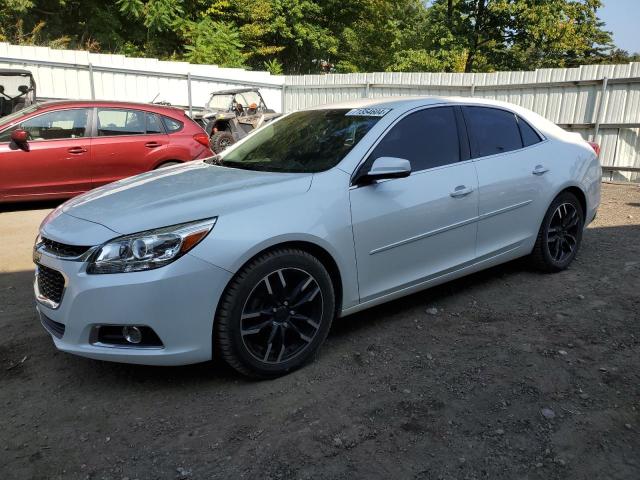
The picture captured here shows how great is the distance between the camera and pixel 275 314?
2.96 m

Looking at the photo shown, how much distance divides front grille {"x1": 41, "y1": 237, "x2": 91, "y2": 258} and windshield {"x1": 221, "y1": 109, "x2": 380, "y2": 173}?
1.28 metres

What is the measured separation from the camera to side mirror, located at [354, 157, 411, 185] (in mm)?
3237

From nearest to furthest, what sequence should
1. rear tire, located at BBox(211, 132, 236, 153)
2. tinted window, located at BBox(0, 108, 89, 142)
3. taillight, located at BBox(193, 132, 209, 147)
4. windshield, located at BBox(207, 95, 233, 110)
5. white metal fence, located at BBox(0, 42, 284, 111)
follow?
tinted window, located at BBox(0, 108, 89, 142) < taillight, located at BBox(193, 132, 209, 147) < rear tire, located at BBox(211, 132, 236, 153) < windshield, located at BBox(207, 95, 233, 110) < white metal fence, located at BBox(0, 42, 284, 111)

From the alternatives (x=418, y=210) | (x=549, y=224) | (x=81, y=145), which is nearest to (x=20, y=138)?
(x=81, y=145)

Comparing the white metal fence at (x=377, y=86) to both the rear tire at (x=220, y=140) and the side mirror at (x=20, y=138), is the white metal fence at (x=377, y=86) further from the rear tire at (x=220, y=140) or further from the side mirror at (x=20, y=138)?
the side mirror at (x=20, y=138)

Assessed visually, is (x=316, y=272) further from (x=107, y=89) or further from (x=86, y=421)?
(x=107, y=89)

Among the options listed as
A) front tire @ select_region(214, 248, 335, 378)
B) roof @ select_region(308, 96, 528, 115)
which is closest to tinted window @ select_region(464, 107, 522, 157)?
roof @ select_region(308, 96, 528, 115)

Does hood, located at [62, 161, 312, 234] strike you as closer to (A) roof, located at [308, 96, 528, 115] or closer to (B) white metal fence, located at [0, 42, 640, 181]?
(A) roof, located at [308, 96, 528, 115]

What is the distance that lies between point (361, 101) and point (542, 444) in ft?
8.94

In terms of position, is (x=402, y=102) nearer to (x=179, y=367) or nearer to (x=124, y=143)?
(x=179, y=367)

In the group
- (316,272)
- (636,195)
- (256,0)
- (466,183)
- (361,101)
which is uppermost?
(256,0)

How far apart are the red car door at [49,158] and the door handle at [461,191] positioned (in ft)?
18.2

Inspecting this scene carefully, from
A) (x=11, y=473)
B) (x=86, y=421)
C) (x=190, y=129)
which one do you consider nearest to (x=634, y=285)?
(x=86, y=421)

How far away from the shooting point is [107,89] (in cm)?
1495
